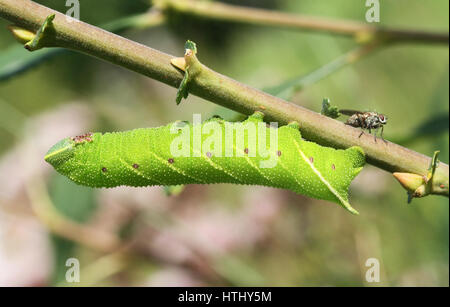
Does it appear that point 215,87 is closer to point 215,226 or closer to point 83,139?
point 83,139

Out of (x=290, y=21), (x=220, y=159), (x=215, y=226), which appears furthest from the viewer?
(x=215, y=226)

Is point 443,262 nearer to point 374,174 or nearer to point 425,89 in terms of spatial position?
point 374,174

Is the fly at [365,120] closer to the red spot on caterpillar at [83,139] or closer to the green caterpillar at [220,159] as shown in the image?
the green caterpillar at [220,159]

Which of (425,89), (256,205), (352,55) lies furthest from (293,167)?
(425,89)

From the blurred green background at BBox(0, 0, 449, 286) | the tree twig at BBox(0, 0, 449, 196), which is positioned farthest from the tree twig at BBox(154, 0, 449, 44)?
the tree twig at BBox(0, 0, 449, 196)

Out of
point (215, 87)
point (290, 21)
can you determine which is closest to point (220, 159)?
point (215, 87)

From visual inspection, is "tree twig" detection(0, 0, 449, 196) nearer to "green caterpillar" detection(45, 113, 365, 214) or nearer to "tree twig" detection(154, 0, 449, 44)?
"green caterpillar" detection(45, 113, 365, 214)
